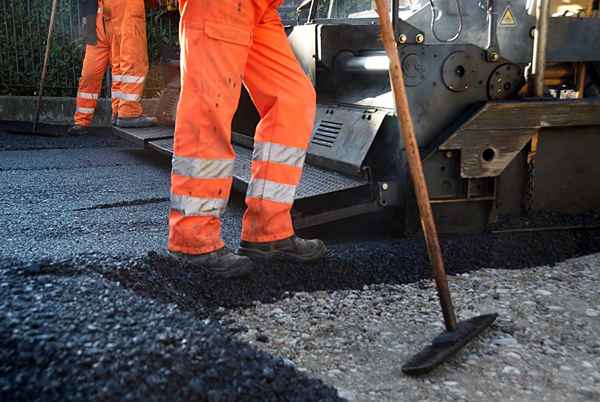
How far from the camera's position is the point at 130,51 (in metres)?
6.76

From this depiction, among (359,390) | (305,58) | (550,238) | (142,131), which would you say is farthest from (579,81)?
(142,131)

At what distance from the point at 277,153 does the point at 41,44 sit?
7070mm

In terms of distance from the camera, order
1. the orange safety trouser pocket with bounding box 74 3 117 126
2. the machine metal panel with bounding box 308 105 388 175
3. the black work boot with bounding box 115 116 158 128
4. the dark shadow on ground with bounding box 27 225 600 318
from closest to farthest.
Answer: the dark shadow on ground with bounding box 27 225 600 318
the machine metal panel with bounding box 308 105 388 175
the black work boot with bounding box 115 116 158 128
the orange safety trouser pocket with bounding box 74 3 117 126

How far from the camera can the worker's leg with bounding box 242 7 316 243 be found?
295 centimetres

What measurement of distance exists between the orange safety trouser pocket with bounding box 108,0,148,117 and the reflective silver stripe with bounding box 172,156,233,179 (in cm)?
422

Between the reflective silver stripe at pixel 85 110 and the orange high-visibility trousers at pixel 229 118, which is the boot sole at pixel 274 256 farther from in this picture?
the reflective silver stripe at pixel 85 110

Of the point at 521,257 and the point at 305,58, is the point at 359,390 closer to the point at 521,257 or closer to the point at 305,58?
the point at 521,257

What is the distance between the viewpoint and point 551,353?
2.35 metres

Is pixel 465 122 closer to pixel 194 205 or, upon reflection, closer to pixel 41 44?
pixel 194 205

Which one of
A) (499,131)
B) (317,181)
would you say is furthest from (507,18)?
(317,181)

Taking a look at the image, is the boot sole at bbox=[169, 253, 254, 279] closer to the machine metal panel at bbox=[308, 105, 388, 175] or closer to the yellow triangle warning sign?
the machine metal panel at bbox=[308, 105, 388, 175]

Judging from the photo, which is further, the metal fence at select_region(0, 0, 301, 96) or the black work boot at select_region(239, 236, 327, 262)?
the metal fence at select_region(0, 0, 301, 96)

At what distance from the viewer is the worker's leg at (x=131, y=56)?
671 centimetres

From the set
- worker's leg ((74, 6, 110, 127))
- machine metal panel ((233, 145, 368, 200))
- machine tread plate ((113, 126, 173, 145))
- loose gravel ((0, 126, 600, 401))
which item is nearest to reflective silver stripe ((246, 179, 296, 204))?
loose gravel ((0, 126, 600, 401))
